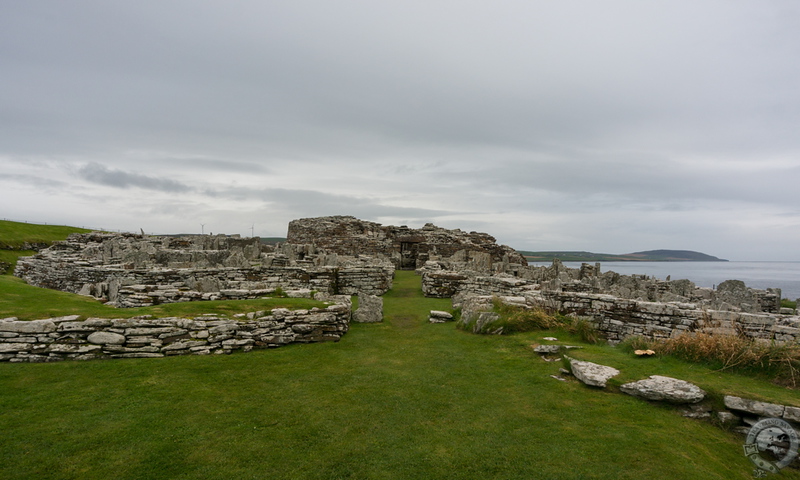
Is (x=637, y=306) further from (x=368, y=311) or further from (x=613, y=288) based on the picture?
(x=368, y=311)


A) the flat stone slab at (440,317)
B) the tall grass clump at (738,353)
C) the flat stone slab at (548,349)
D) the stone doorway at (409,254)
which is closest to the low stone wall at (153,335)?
the flat stone slab at (440,317)

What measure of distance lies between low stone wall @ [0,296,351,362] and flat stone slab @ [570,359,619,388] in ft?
17.7

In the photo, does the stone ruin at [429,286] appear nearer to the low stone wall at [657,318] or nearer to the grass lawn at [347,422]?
the low stone wall at [657,318]

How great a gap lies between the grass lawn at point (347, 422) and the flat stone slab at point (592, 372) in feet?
0.57

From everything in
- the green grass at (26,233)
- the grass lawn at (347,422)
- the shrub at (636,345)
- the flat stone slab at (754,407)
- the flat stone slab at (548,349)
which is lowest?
the grass lawn at (347,422)

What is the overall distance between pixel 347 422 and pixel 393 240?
27.5 m

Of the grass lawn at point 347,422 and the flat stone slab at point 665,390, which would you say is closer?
→ the grass lawn at point 347,422

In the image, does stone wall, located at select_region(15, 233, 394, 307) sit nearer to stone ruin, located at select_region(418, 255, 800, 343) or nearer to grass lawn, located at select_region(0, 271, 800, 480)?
grass lawn, located at select_region(0, 271, 800, 480)

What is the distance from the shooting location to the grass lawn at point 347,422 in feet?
13.1

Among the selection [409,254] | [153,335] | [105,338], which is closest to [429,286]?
[153,335]

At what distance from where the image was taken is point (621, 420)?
504 cm

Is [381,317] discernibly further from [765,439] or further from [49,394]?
[765,439]

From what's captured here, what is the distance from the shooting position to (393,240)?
106 feet

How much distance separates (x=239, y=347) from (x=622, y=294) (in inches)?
469
